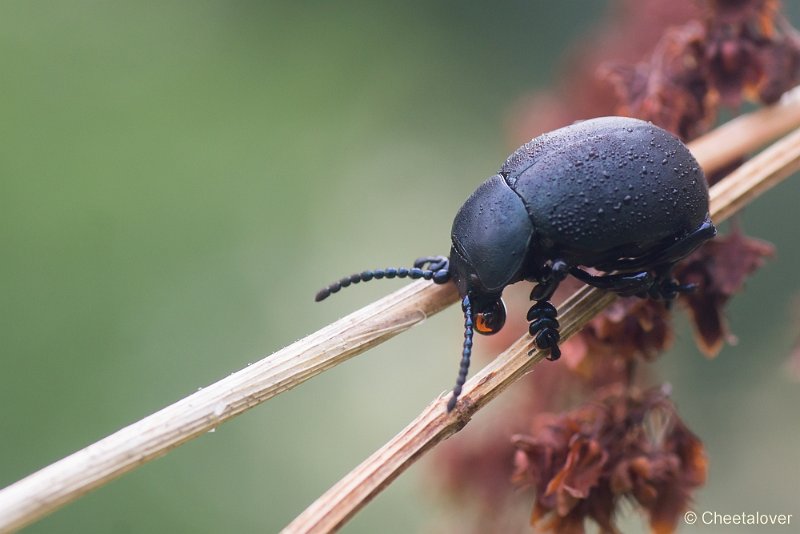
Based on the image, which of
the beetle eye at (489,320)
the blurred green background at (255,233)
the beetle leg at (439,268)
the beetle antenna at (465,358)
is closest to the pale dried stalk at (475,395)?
the beetle antenna at (465,358)

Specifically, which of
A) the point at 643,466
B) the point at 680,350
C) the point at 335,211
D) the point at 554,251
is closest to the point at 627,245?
the point at 554,251

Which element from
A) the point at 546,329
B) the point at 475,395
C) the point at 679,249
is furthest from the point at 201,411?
the point at 679,249

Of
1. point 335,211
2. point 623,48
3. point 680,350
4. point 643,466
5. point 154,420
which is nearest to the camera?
point 154,420

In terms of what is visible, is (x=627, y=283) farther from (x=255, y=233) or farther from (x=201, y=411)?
(x=255, y=233)

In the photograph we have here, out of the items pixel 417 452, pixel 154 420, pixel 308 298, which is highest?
pixel 154 420

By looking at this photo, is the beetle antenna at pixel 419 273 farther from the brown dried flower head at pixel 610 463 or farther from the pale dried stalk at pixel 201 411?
the brown dried flower head at pixel 610 463

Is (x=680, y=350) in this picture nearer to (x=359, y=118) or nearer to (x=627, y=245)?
(x=627, y=245)

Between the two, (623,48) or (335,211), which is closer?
(623,48)
